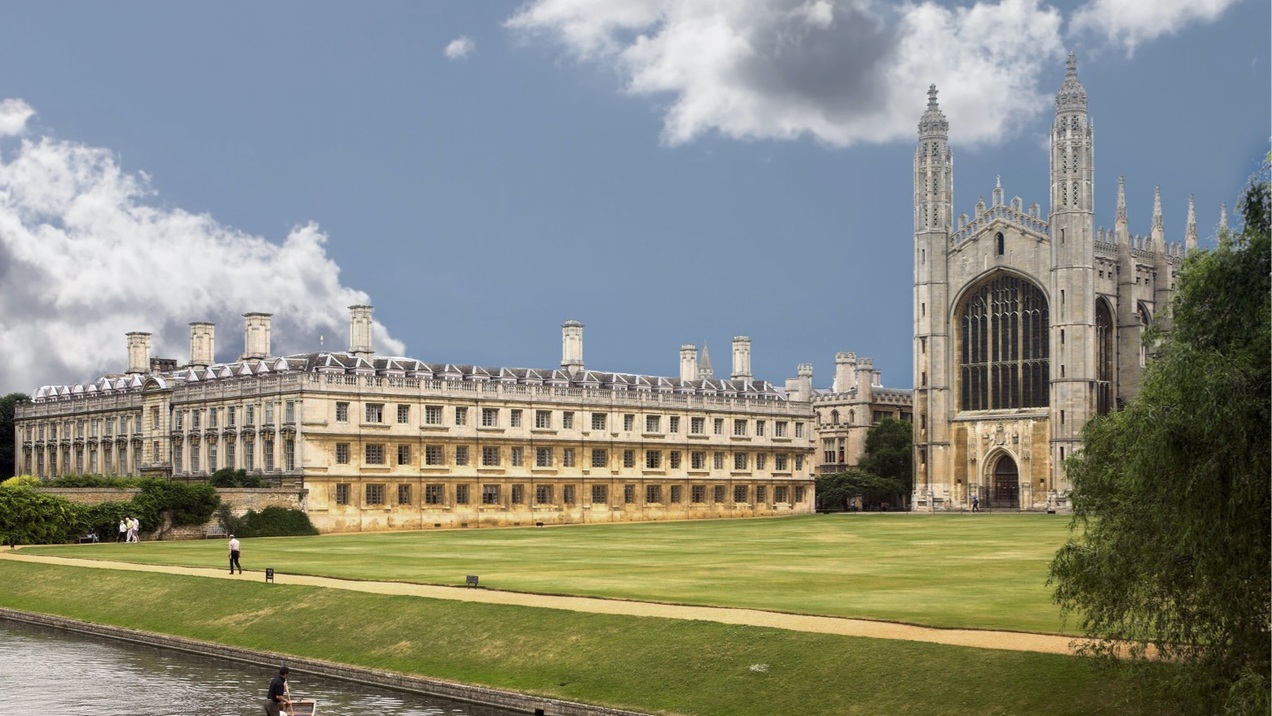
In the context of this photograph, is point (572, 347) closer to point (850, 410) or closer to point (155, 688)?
point (850, 410)

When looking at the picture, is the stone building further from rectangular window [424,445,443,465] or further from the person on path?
the person on path

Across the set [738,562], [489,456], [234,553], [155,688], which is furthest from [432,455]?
[155,688]

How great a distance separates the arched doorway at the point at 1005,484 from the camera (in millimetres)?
99062

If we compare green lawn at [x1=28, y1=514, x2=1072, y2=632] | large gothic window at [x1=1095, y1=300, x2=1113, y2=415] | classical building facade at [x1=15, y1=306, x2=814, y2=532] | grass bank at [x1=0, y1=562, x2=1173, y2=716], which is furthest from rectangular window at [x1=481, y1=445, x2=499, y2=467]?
grass bank at [x1=0, y1=562, x2=1173, y2=716]

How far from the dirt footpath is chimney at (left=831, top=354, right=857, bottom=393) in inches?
3436

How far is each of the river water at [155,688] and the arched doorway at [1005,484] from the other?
74.9 metres

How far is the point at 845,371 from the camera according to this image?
12375cm

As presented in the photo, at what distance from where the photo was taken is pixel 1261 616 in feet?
60.5

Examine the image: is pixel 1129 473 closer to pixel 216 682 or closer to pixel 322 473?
pixel 216 682

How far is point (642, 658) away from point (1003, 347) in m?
78.9

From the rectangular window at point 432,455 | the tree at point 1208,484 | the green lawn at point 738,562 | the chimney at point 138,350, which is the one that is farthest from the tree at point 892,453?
the tree at point 1208,484

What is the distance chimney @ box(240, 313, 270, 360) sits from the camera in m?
83.4

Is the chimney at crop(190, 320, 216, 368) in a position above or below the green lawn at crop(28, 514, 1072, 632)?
above

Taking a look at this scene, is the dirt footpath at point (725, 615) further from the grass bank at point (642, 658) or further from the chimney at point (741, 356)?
the chimney at point (741, 356)
